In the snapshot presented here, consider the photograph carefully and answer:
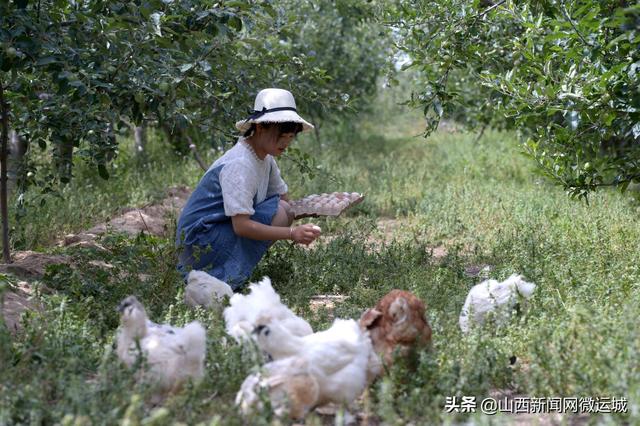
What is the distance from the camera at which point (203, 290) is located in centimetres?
381

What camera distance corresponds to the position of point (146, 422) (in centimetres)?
203

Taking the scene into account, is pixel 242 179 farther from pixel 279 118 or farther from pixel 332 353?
pixel 332 353

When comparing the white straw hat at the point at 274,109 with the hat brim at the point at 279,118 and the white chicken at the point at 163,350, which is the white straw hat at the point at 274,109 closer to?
the hat brim at the point at 279,118

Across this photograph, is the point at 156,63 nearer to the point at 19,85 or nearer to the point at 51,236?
the point at 19,85

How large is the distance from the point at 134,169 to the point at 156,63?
4.85m

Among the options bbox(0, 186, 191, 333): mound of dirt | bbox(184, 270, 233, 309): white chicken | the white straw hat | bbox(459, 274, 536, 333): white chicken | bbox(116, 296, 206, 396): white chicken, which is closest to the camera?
bbox(116, 296, 206, 396): white chicken

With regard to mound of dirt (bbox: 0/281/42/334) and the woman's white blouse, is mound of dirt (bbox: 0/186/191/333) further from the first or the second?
the woman's white blouse

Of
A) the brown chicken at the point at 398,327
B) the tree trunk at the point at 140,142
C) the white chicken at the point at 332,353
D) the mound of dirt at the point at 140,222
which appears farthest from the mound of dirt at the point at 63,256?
the tree trunk at the point at 140,142

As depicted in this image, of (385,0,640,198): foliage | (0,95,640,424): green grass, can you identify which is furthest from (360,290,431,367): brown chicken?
(385,0,640,198): foliage

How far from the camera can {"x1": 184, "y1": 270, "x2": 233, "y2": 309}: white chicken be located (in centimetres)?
379

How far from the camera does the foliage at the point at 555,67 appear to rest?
388 centimetres

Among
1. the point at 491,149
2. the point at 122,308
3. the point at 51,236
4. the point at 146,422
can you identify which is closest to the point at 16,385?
the point at 122,308

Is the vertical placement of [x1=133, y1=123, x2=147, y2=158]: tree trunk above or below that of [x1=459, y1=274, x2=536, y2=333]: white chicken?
above

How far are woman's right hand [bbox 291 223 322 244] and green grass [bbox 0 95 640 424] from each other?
0.88ft
